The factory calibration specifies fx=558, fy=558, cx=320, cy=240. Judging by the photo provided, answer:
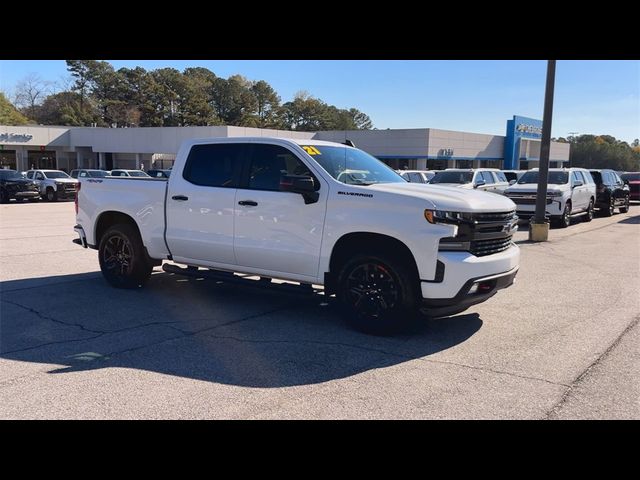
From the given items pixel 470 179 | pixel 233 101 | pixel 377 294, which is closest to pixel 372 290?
pixel 377 294

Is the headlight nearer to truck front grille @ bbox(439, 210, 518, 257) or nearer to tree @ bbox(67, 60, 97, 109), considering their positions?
truck front grille @ bbox(439, 210, 518, 257)

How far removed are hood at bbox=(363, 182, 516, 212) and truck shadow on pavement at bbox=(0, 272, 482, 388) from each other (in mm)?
Answer: 1412

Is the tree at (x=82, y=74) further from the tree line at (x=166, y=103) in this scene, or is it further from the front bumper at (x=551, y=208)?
the front bumper at (x=551, y=208)

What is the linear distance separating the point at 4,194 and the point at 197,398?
→ 29.5 m

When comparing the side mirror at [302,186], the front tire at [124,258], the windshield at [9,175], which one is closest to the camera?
the side mirror at [302,186]

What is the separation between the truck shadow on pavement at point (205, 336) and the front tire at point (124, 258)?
20 centimetres

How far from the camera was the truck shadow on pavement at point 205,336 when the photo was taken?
16.4 ft

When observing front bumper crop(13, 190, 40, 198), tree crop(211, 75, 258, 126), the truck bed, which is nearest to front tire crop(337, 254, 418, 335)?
the truck bed

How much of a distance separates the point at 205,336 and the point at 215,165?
239cm

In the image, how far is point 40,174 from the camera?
32.4 meters

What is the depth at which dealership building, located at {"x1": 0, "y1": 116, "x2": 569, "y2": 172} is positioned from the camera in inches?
2020

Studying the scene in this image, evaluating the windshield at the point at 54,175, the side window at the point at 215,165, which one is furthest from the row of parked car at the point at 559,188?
the windshield at the point at 54,175
